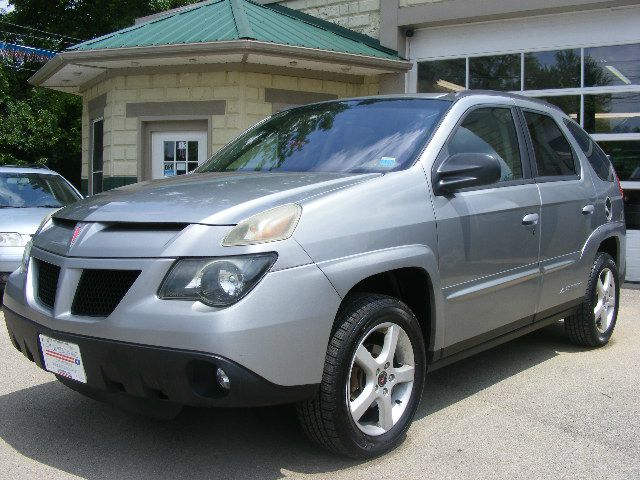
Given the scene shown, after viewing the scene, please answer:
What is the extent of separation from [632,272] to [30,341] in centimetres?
828

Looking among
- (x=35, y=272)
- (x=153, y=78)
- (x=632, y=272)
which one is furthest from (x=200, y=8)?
(x=35, y=272)

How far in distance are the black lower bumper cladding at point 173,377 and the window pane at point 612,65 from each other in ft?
27.7

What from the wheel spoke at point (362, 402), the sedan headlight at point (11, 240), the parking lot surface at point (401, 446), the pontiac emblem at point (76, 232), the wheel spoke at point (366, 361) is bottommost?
the parking lot surface at point (401, 446)

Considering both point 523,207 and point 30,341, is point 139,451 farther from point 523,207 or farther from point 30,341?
point 523,207

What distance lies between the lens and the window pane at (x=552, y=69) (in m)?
10.4

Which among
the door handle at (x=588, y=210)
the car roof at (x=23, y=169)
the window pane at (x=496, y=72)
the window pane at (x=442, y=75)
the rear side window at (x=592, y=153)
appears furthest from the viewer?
the window pane at (x=442, y=75)

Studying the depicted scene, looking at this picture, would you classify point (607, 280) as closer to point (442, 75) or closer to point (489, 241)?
point (489, 241)

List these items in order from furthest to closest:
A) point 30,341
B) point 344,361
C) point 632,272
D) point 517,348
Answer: point 632,272, point 517,348, point 30,341, point 344,361

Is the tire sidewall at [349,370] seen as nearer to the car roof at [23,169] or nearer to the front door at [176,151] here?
the car roof at [23,169]

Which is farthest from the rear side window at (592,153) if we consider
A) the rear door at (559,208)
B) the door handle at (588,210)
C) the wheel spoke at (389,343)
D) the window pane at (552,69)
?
the window pane at (552,69)

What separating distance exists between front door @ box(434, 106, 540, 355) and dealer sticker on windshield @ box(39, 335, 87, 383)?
1.81 m

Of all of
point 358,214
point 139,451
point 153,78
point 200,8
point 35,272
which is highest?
point 200,8

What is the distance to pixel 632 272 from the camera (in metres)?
9.70

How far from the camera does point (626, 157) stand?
997cm
